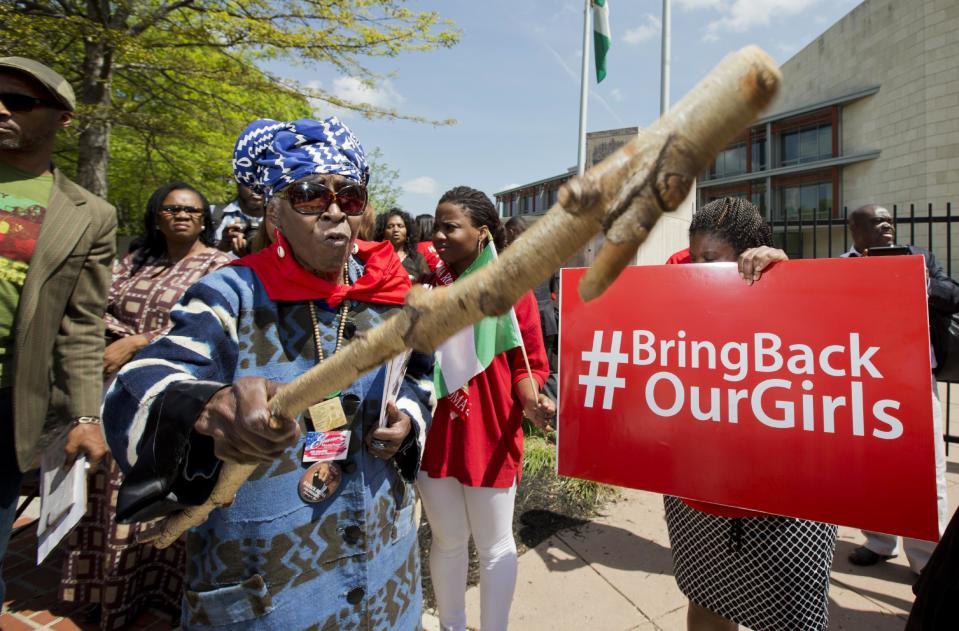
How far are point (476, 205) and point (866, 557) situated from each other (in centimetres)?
348

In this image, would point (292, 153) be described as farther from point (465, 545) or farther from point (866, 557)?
point (866, 557)

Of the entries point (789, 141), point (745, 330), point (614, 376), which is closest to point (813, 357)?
point (745, 330)

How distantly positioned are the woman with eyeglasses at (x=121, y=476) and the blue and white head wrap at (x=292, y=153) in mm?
1757

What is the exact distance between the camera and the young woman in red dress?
2510mm

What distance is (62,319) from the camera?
7.34 feet

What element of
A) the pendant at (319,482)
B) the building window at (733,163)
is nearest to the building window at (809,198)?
the building window at (733,163)

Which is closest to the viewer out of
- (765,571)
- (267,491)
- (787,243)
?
(267,491)

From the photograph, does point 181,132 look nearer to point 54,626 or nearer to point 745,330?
point 54,626

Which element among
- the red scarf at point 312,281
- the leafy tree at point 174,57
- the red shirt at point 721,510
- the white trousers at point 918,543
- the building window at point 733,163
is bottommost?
the white trousers at point 918,543

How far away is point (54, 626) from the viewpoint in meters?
2.93

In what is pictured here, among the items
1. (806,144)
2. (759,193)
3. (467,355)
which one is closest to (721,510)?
(467,355)

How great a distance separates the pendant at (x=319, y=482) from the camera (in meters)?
1.44

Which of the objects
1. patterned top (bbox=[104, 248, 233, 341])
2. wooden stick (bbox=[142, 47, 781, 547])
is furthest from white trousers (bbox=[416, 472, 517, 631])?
wooden stick (bbox=[142, 47, 781, 547])

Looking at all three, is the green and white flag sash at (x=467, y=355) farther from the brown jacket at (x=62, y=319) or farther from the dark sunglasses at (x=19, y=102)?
the dark sunglasses at (x=19, y=102)
